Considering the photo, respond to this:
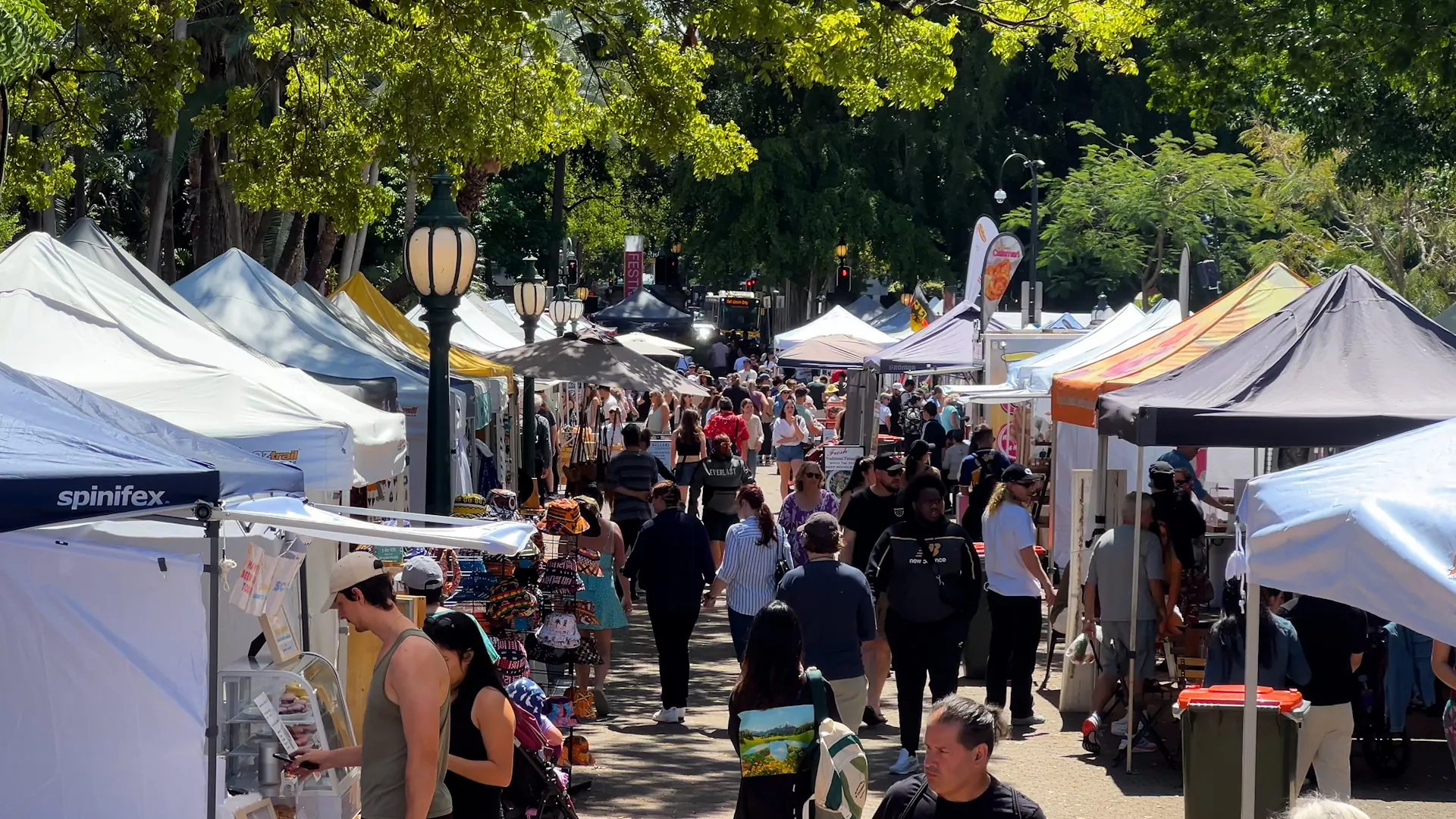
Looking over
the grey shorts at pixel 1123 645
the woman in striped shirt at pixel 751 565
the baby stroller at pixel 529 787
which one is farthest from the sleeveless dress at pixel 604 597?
the baby stroller at pixel 529 787

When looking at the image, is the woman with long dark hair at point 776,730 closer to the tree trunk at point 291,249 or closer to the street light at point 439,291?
the street light at point 439,291

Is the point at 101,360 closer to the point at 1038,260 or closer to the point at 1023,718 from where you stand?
the point at 1023,718

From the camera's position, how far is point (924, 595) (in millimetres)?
9734

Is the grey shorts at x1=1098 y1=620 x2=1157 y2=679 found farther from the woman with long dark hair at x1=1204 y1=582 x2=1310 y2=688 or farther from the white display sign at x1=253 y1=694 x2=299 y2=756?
the white display sign at x1=253 y1=694 x2=299 y2=756

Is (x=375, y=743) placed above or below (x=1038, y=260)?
below

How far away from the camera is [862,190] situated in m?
48.7

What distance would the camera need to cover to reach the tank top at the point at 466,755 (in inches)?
225

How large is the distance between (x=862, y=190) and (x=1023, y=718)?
3853 centimetres

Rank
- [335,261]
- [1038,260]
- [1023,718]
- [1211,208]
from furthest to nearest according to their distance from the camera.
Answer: [1038,260]
[1211,208]
[335,261]
[1023,718]

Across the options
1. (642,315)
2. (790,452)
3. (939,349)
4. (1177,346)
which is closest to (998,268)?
(939,349)

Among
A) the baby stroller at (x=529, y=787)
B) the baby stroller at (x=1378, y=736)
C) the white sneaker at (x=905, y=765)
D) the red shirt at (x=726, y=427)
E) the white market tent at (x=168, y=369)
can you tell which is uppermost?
the white market tent at (x=168, y=369)

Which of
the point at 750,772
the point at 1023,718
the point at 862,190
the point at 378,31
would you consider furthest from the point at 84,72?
the point at 862,190

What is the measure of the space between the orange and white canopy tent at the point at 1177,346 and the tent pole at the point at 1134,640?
1.16 m

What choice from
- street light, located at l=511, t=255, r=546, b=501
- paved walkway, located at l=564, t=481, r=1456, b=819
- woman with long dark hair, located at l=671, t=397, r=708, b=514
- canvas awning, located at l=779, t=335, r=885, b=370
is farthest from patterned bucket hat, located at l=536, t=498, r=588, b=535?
canvas awning, located at l=779, t=335, r=885, b=370
